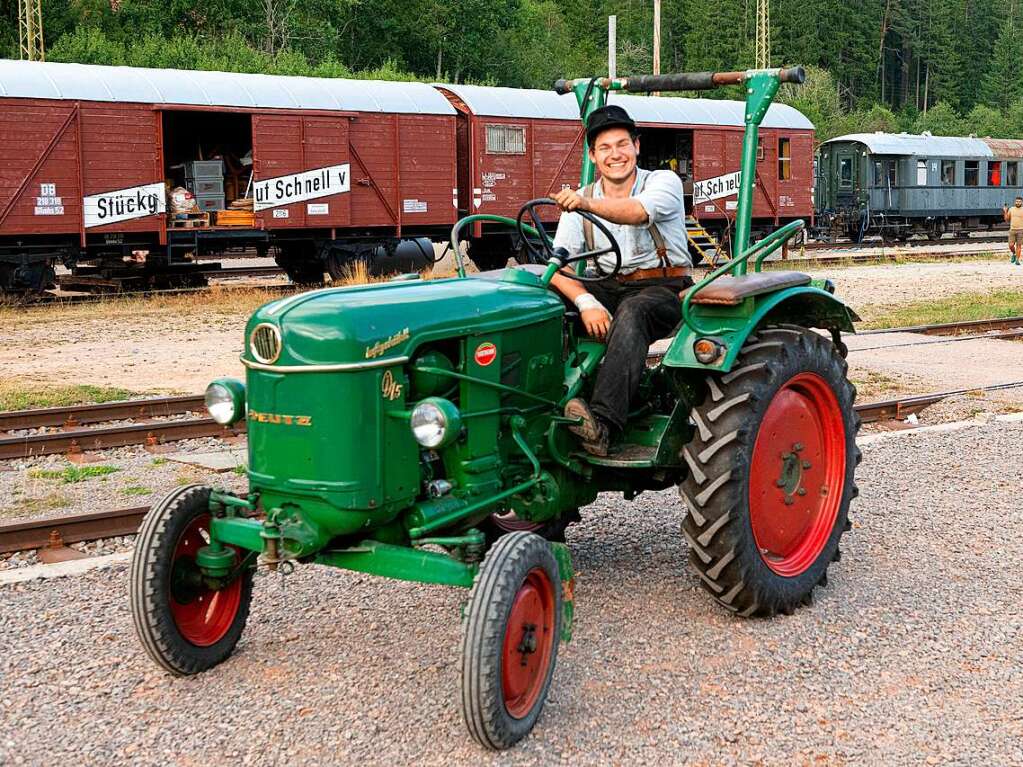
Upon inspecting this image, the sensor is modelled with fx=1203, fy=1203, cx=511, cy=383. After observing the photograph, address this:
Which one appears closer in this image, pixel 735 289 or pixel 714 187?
pixel 735 289

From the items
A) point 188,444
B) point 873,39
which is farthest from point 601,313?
point 873,39

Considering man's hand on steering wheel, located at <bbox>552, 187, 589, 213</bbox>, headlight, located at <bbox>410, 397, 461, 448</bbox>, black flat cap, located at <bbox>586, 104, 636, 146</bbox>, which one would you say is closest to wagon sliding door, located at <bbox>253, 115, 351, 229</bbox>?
black flat cap, located at <bbox>586, 104, 636, 146</bbox>

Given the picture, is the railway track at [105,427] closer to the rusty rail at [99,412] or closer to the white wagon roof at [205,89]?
the rusty rail at [99,412]

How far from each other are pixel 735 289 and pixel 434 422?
63.6 inches

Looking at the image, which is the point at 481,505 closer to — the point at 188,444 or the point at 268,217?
the point at 188,444

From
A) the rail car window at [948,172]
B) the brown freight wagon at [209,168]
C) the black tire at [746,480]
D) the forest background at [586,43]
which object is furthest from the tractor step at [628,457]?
the rail car window at [948,172]

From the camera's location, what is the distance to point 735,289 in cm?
473

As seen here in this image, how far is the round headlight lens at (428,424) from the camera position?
3645 mm

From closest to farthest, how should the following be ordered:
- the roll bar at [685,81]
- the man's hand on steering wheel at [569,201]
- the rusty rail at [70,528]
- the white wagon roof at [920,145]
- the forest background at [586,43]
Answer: the man's hand on steering wheel at [569,201] → the roll bar at [685,81] → the rusty rail at [70,528] → the white wagon roof at [920,145] → the forest background at [586,43]

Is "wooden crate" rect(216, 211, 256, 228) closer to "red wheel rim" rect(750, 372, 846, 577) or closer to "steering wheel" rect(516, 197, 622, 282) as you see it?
"steering wheel" rect(516, 197, 622, 282)

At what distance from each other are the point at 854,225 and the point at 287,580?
1356 inches

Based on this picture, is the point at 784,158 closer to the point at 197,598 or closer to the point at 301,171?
the point at 301,171

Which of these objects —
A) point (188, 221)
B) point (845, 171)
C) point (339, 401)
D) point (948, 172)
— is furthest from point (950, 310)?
point (948, 172)

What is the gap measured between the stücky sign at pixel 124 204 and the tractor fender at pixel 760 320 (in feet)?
47.8
